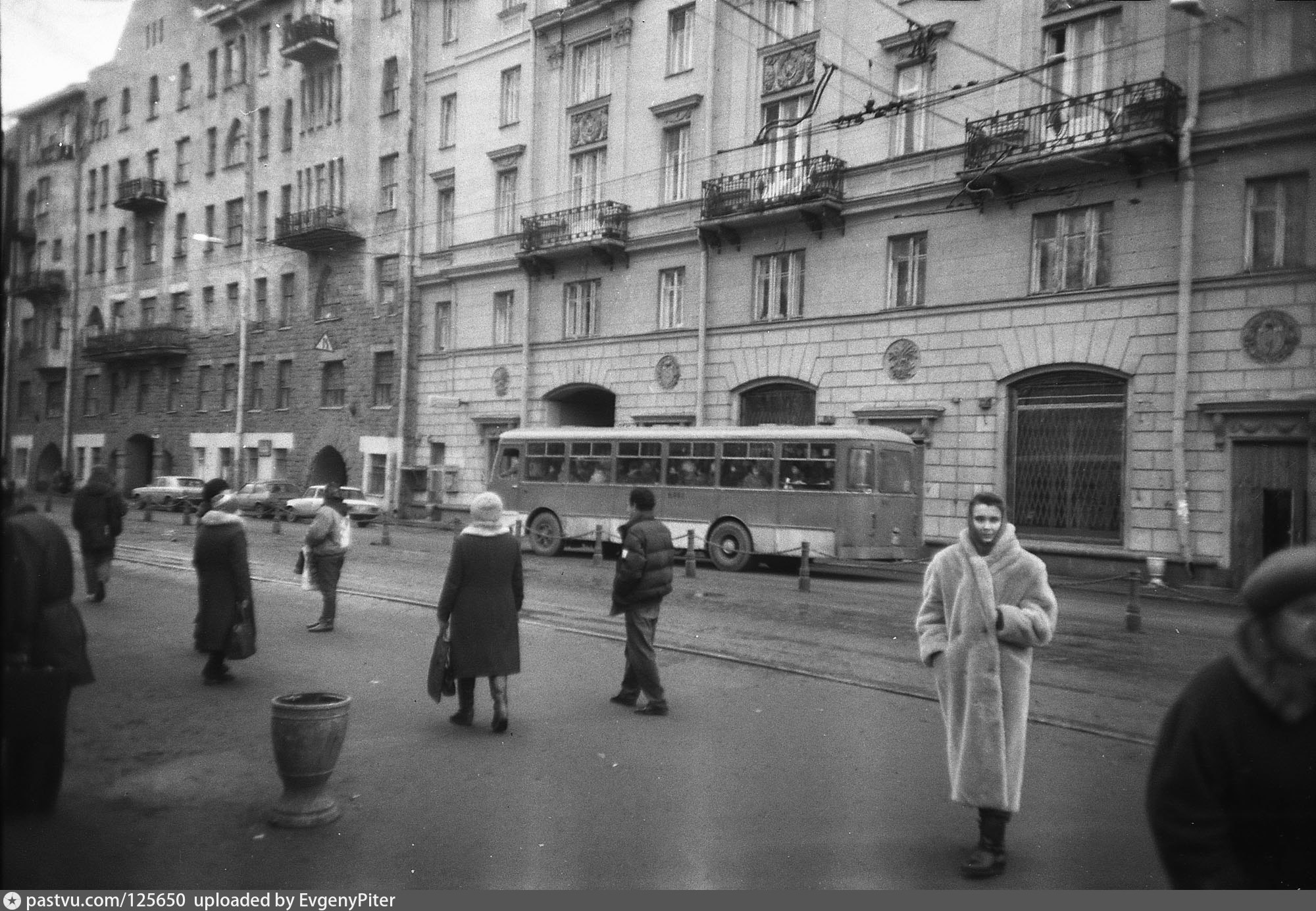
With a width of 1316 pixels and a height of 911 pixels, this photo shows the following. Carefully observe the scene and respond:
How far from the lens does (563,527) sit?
22188 mm

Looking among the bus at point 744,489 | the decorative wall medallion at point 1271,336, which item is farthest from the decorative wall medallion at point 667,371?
the decorative wall medallion at point 1271,336

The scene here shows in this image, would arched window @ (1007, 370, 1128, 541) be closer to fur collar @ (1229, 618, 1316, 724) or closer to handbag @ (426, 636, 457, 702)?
handbag @ (426, 636, 457, 702)

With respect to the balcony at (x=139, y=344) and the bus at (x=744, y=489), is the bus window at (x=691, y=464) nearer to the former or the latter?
the bus at (x=744, y=489)

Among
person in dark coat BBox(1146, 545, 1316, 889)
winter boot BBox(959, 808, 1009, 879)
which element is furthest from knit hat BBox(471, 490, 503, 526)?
person in dark coat BBox(1146, 545, 1316, 889)

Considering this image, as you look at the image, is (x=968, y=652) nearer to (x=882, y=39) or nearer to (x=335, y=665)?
(x=335, y=665)

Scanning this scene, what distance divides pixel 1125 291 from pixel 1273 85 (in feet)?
30.0

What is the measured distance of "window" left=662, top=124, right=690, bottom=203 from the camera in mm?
23969

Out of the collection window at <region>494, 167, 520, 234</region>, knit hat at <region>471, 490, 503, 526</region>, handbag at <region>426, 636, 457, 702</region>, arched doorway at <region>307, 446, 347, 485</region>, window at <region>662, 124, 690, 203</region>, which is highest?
window at <region>662, 124, 690, 203</region>

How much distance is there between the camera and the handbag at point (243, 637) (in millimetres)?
6215

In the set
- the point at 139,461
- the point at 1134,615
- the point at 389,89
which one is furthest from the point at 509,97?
the point at 1134,615

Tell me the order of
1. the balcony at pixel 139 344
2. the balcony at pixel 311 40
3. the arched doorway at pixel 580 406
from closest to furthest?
the balcony at pixel 139 344 < the balcony at pixel 311 40 < the arched doorway at pixel 580 406

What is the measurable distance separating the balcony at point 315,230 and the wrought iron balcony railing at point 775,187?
731 inches

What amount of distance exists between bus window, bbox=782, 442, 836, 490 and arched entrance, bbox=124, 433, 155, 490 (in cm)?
1512

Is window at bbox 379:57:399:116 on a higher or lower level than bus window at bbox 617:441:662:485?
higher
